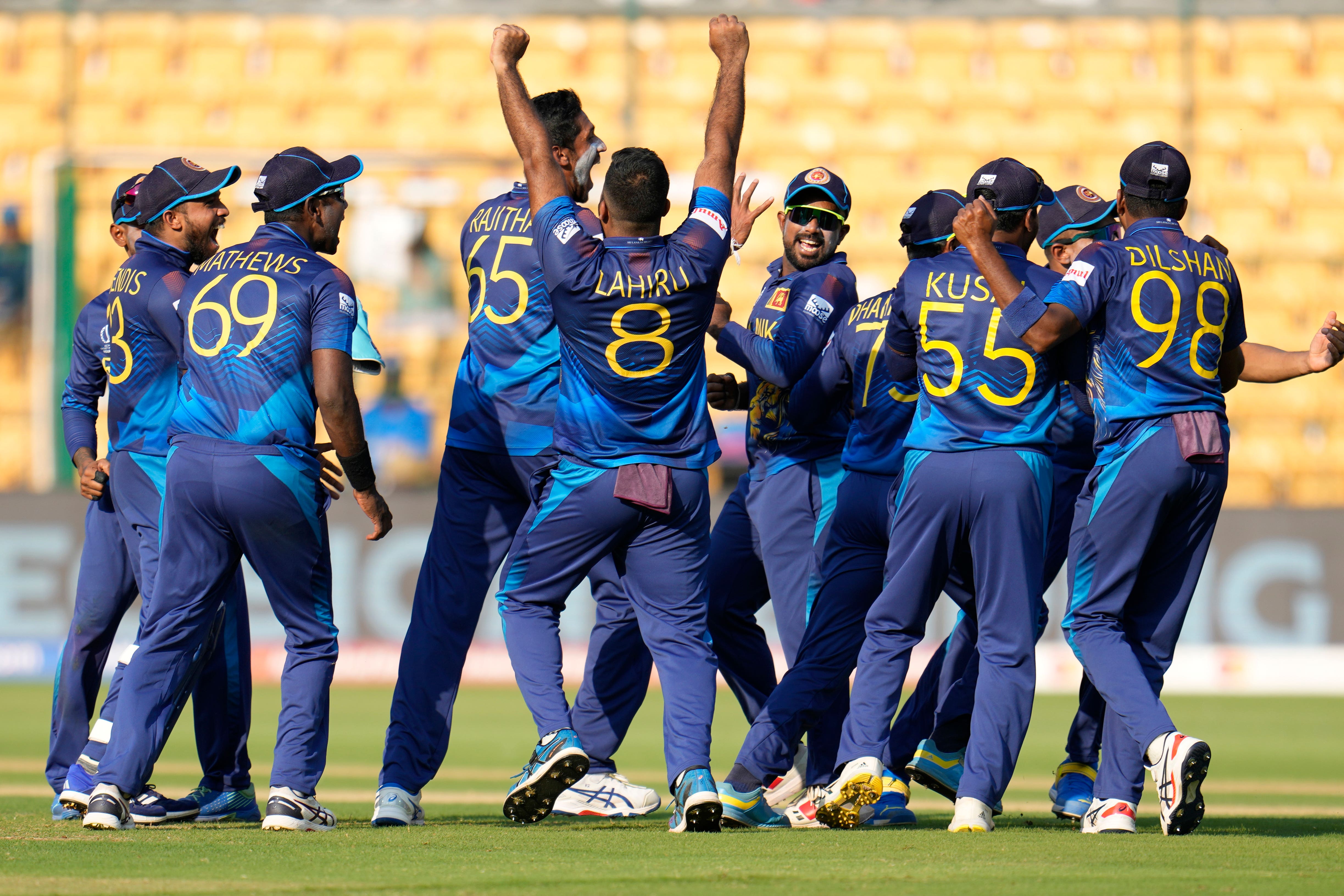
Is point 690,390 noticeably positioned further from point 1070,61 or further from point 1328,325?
point 1070,61

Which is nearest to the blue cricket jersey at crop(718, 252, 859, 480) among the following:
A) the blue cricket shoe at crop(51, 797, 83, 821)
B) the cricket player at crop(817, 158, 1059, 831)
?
the cricket player at crop(817, 158, 1059, 831)

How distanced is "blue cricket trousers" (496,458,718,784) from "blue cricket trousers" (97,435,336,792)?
2.37 feet

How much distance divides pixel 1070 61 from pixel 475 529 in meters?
12.2

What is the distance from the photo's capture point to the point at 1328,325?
20.4ft

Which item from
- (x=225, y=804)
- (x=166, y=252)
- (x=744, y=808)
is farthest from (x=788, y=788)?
(x=166, y=252)

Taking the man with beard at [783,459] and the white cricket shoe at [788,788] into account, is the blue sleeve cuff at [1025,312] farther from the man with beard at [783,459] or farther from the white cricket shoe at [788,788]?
the white cricket shoe at [788,788]

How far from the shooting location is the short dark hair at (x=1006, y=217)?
20.1 ft

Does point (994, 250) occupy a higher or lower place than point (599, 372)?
higher

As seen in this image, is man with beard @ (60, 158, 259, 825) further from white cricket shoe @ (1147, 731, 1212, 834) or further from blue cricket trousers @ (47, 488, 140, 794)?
white cricket shoe @ (1147, 731, 1212, 834)

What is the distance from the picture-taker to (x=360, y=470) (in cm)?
597

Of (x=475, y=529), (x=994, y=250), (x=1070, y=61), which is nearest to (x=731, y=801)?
(x=475, y=529)

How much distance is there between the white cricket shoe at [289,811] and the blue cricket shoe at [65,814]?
0.84 m

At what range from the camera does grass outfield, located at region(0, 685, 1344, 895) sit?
4574 mm

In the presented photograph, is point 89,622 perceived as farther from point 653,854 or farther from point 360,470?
point 653,854
